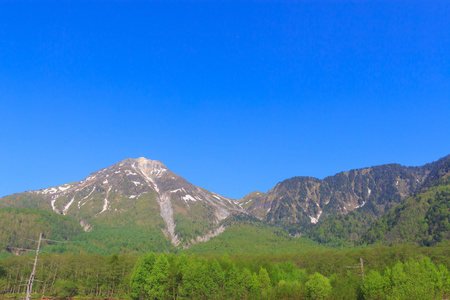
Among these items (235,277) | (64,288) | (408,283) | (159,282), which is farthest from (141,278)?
(408,283)

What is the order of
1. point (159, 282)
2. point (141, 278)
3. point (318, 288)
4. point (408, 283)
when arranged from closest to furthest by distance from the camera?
point (408, 283) < point (318, 288) < point (159, 282) < point (141, 278)

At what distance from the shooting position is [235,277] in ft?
359

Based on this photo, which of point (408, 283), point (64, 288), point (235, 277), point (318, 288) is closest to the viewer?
point (408, 283)

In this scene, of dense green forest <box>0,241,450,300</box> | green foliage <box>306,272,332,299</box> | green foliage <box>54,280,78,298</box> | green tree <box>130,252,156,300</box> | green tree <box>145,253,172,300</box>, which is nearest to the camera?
dense green forest <box>0,241,450,300</box>

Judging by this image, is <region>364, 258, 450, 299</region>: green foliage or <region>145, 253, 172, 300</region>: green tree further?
<region>145, 253, 172, 300</region>: green tree

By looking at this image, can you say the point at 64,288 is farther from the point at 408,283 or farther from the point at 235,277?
the point at 408,283

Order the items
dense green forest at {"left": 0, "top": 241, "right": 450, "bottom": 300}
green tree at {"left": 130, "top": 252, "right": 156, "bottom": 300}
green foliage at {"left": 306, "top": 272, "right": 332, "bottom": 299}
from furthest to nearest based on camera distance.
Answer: green tree at {"left": 130, "top": 252, "right": 156, "bottom": 300} → green foliage at {"left": 306, "top": 272, "right": 332, "bottom": 299} → dense green forest at {"left": 0, "top": 241, "right": 450, "bottom": 300}

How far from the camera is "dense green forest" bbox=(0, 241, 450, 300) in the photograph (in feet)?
294

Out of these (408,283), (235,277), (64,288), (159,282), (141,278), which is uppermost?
(408,283)

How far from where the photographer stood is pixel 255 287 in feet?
352

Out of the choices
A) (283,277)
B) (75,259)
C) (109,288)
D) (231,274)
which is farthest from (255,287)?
(75,259)

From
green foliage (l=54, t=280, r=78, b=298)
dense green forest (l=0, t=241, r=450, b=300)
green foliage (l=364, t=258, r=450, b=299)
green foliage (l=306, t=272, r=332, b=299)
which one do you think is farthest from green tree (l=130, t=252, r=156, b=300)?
green foliage (l=364, t=258, r=450, b=299)

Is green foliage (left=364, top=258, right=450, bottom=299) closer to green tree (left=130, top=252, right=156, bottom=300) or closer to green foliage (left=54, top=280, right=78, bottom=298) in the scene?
green tree (left=130, top=252, right=156, bottom=300)

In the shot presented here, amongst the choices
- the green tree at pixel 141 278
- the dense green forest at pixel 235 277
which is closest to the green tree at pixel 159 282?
the dense green forest at pixel 235 277
